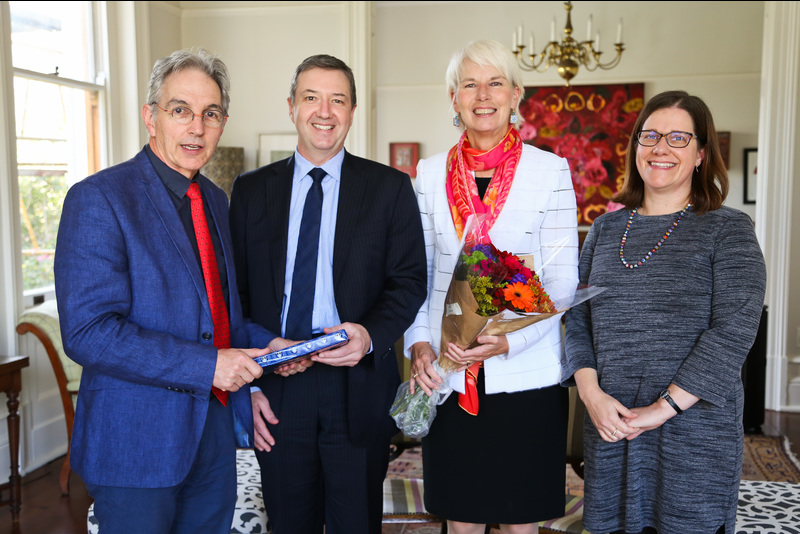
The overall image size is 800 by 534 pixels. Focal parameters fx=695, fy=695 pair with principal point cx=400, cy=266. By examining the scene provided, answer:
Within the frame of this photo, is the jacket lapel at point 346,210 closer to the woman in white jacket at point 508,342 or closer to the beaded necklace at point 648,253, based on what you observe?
the woman in white jacket at point 508,342

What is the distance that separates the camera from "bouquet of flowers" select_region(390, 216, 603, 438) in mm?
1716

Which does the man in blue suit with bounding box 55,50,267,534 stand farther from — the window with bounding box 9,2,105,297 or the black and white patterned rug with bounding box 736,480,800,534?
the window with bounding box 9,2,105,297

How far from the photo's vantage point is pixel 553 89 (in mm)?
7637

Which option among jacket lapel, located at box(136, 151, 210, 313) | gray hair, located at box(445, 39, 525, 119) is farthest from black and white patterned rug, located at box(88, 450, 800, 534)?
gray hair, located at box(445, 39, 525, 119)

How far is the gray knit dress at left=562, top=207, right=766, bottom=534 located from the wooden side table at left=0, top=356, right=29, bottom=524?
3199mm

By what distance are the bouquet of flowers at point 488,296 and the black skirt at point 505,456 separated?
0.19 metres

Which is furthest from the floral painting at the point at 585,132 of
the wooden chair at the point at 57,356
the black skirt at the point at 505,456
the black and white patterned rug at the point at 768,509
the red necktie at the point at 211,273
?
the red necktie at the point at 211,273

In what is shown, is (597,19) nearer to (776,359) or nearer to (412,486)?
(776,359)

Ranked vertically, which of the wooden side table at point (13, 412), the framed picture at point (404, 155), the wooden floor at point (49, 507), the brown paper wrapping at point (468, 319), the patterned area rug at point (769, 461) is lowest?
the wooden floor at point (49, 507)

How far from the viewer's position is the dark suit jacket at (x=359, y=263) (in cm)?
200

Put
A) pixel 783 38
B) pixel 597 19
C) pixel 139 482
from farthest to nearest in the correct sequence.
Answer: pixel 597 19 → pixel 783 38 → pixel 139 482

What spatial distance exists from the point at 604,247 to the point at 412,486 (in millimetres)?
1235

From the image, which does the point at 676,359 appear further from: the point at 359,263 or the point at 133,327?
the point at 133,327

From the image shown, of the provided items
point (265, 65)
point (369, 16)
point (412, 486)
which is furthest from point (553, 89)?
point (412, 486)
